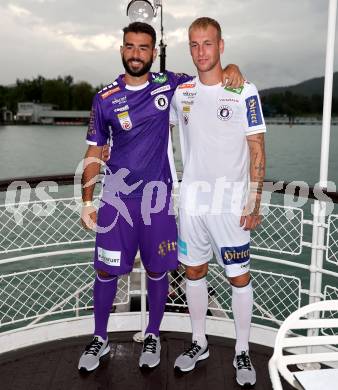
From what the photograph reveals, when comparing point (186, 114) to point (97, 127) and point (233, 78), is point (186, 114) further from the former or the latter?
point (97, 127)

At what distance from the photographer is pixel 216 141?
2832mm

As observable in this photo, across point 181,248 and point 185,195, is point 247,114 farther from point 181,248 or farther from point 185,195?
point 181,248

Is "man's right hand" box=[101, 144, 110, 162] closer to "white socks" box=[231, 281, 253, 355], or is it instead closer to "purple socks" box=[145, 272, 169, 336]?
"purple socks" box=[145, 272, 169, 336]

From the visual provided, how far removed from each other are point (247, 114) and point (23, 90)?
13116 cm

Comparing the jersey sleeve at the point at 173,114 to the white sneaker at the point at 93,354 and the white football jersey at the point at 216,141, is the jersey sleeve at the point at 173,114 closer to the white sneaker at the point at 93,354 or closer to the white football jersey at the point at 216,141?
the white football jersey at the point at 216,141

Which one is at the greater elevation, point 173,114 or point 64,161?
point 173,114

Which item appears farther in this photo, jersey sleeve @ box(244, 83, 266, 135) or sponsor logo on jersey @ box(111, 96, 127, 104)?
sponsor logo on jersey @ box(111, 96, 127, 104)

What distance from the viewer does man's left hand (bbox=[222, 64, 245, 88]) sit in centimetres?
276

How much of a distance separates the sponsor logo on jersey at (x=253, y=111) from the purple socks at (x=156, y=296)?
47.5 inches

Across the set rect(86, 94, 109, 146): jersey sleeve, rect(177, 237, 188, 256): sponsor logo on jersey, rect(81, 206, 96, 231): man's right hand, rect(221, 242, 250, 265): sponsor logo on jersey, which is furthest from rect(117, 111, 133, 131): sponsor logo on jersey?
rect(221, 242, 250, 265): sponsor logo on jersey

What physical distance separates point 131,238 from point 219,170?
74 cm

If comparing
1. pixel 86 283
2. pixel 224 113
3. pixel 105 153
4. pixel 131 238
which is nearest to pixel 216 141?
pixel 224 113

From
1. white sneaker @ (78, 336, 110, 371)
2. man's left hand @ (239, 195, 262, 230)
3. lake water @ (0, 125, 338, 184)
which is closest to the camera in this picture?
man's left hand @ (239, 195, 262, 230)

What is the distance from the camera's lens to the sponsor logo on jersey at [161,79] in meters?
3.02
